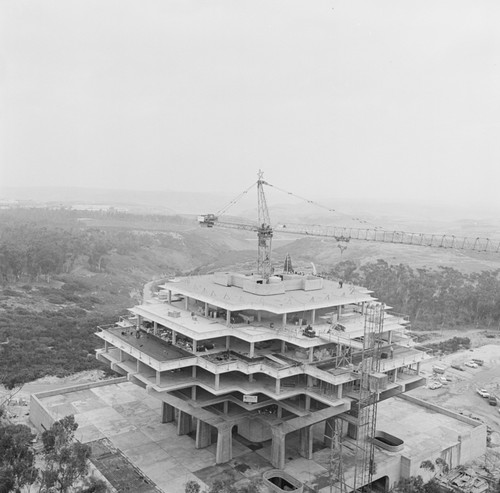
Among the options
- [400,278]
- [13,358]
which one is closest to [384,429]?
[13,358]

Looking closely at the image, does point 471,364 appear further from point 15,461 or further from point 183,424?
point 15,461

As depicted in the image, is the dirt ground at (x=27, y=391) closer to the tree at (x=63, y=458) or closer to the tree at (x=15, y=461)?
the tree at (x=15, y=461)

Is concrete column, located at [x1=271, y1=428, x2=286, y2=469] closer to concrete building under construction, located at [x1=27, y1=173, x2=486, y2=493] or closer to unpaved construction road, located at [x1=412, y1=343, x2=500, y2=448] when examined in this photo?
concrete building under construction, located at [x1=27, y1=173, x2=486, y2=493]

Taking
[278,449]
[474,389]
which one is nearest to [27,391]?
[278,449]

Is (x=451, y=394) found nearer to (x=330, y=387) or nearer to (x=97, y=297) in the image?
(x=330, y=387)

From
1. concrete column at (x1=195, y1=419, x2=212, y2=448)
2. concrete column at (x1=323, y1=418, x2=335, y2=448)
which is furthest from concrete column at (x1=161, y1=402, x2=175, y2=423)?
concrete column at (x1=323, y1=418, x2=335, y2=448)

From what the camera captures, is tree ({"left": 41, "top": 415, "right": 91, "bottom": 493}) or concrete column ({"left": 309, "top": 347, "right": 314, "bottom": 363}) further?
concrete column ({"left": 309, "top": 347, "right": 314, "bottom": 363})

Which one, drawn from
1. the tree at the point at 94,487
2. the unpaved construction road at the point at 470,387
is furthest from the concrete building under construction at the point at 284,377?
the unpaved construction road at the point at 470,387
